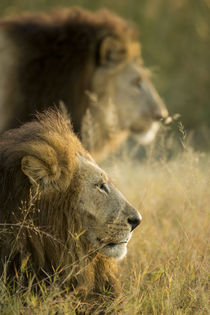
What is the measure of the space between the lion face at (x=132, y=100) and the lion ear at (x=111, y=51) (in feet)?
0.31

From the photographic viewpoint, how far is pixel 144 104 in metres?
5.98

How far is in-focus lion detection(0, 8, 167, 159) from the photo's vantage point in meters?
5.30

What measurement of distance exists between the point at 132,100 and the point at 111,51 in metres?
0.56

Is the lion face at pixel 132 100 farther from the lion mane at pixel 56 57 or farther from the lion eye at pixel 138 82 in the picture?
the lion mane at pixel 56 57

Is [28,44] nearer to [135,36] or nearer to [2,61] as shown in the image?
[2,61]

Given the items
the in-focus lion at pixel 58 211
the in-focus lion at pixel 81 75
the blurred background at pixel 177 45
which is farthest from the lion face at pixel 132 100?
the blurred background at pixel 177 45

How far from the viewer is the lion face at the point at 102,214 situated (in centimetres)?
280

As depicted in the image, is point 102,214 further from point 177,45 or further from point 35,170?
point 177,45

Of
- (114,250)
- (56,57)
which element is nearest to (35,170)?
(114,250)

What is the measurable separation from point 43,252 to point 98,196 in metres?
0.39

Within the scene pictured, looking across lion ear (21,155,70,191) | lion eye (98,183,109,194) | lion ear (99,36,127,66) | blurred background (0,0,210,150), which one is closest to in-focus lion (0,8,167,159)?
lion ear (99,36,127,66)

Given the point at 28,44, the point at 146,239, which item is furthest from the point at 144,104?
the point at 146,239

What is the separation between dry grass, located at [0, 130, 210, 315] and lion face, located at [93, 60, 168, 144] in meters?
1.17

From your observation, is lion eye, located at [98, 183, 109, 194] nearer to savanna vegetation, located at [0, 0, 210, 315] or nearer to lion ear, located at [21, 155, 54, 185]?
lion ear, located at [21, 155, 54, 185]
